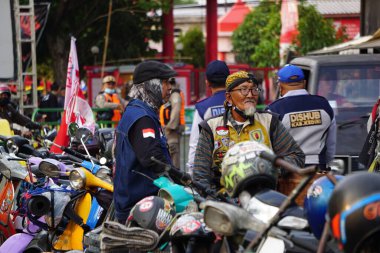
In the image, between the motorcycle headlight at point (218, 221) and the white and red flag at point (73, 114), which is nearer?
the motorcycle headlight at point (218, 221)

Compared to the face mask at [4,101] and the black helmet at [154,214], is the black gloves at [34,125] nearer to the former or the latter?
A: the face mask at [4,101]

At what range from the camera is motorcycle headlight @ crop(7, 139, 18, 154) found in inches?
373

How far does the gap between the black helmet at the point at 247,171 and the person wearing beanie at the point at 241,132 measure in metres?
1.72

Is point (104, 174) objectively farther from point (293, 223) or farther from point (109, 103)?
point (109, 103)

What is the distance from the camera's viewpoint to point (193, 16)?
78000mm

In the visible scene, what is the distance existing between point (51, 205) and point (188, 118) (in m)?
13.6

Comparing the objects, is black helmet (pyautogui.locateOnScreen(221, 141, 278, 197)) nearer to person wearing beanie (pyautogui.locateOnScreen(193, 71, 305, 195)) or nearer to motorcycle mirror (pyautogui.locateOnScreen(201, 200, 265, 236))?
motorcycle mirror (pyautogui.locateOnScreen(201, 200, 265, 236))

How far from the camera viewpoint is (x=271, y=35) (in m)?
47.1

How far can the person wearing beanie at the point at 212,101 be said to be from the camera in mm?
8820

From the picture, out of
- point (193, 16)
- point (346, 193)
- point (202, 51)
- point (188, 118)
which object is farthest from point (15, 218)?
point (193, 16)

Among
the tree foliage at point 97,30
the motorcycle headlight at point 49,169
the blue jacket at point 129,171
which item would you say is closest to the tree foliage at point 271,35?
the tree foliage at point 97,30

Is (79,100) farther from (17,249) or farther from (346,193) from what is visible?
(346,193)

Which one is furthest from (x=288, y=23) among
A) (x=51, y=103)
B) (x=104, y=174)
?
(x=104, y=174)

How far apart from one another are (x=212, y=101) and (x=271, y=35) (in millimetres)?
38461
